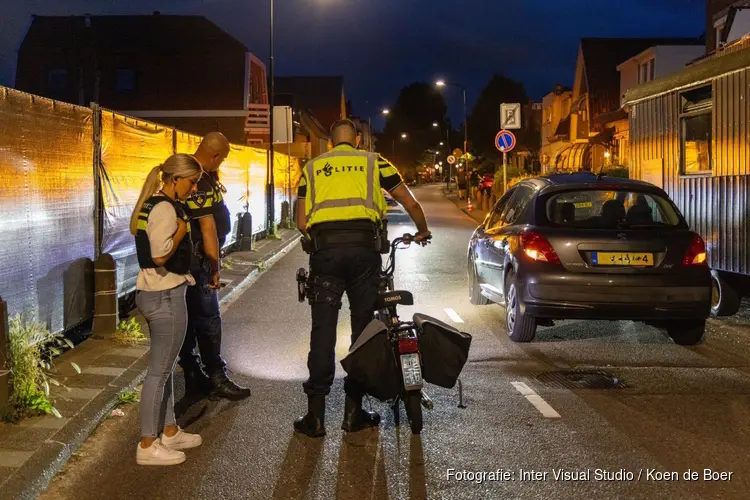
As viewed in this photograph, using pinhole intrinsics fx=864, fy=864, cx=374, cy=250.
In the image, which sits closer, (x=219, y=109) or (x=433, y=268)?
(x=433, y=268)

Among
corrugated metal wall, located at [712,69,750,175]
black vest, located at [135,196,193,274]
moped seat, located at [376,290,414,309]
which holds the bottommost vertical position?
moped seat, located at [376,290,414,309]

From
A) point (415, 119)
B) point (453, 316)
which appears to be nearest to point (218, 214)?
point (453, 316)

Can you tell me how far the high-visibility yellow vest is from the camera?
5270 millimetres

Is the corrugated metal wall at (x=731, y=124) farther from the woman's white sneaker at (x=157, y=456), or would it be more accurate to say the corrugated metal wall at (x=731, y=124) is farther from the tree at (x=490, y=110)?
the tree at (x=490, y=110)

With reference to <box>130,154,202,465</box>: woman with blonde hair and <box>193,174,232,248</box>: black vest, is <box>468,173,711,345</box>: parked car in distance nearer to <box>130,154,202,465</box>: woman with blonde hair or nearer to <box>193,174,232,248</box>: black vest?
<box>193,174,232,248</box>: black vest

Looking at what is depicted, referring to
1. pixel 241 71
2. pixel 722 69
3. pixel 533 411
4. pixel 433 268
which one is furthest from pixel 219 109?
pixel 533 411

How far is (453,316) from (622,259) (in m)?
2.74

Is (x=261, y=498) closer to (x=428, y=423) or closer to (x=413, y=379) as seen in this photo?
(x=413, y=379)

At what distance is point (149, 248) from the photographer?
15.9ft

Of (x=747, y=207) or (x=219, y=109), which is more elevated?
(x=219, y=109)

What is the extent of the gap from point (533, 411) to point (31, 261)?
4182 mm

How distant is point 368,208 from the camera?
17.3 feet

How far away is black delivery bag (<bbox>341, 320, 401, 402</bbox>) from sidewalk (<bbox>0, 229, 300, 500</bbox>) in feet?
5.71

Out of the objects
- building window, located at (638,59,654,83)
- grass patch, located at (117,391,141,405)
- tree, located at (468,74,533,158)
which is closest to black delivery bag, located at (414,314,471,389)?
grass patch, located at (117,391,141,405)
